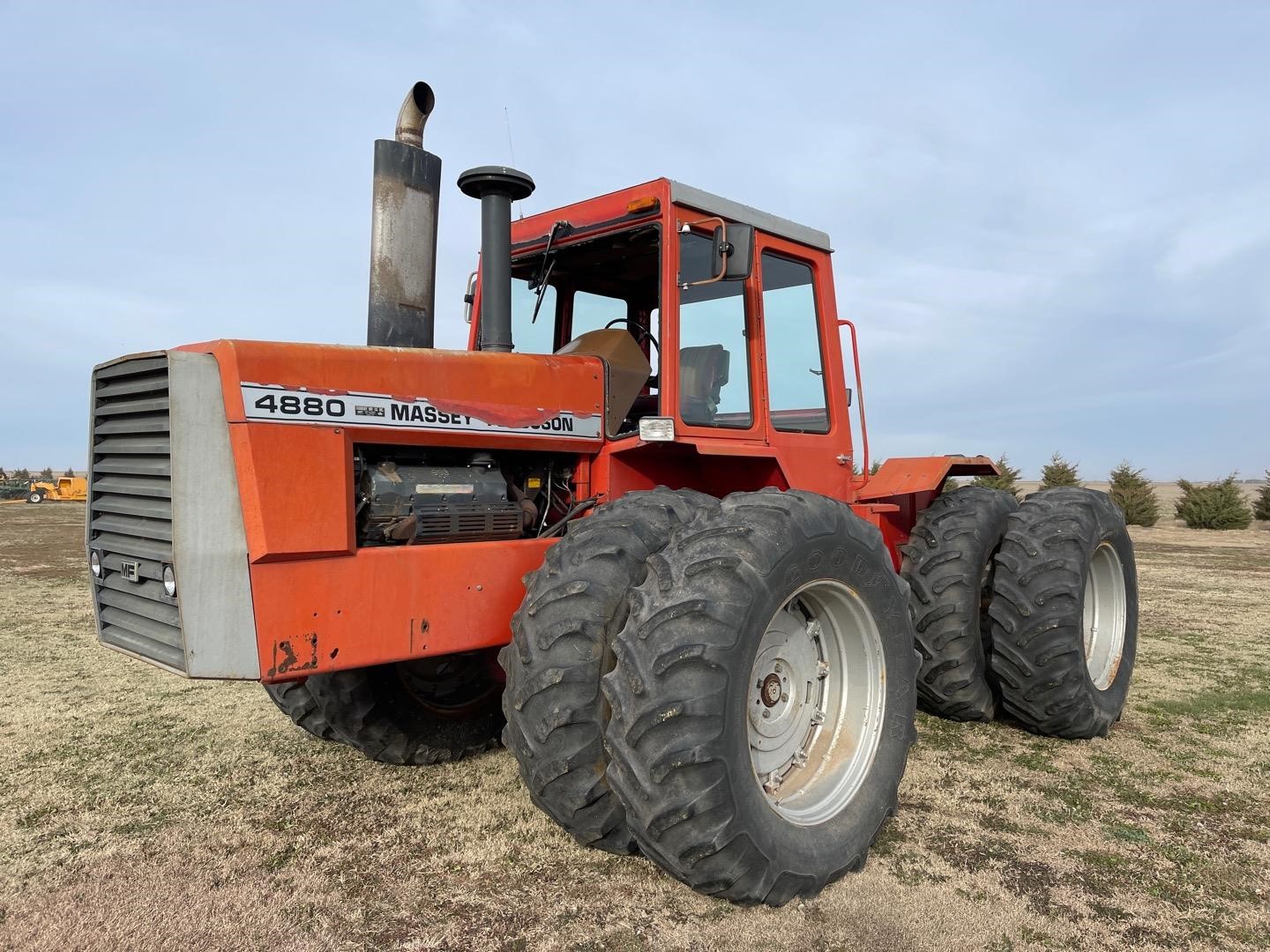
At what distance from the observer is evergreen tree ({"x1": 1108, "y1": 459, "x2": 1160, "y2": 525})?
2302cm

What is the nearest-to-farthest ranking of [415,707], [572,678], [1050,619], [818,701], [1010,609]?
[572,678], [818,701], [415,707], [1050,619], [1010,609]

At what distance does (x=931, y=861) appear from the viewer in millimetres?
3400

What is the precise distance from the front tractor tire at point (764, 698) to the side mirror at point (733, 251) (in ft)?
3.21

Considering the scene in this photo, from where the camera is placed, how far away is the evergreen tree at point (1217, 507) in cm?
2233

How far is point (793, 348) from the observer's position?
→ 15.3 feet

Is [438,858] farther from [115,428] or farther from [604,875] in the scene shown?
[115,428]

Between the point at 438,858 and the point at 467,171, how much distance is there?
9.25 feet

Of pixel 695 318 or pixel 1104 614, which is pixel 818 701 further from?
Result: pixel 1104 614

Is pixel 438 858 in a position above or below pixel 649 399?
below

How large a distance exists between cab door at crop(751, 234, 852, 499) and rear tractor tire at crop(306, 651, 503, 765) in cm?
187

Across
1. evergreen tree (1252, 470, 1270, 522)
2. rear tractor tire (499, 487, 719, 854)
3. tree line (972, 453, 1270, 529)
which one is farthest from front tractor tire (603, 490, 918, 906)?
evergreen tree (1252, 470, 1270, 522)

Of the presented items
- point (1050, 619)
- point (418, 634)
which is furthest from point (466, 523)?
point (1050, 619)

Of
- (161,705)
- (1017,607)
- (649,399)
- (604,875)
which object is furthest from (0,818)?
(1017,607)

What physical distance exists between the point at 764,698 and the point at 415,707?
1899mm
